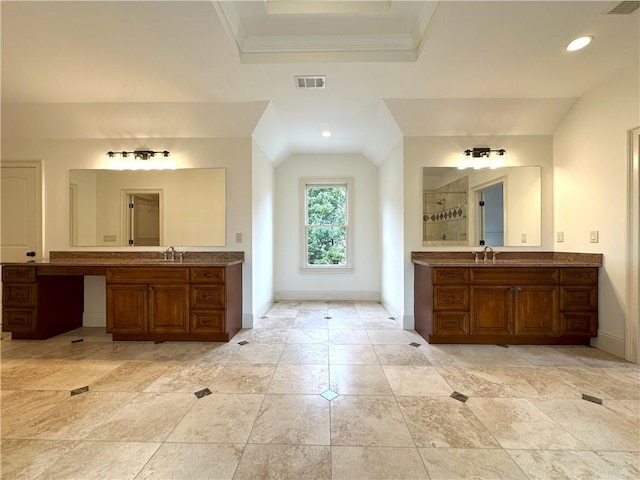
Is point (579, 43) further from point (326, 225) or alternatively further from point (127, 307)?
point (127, 307)

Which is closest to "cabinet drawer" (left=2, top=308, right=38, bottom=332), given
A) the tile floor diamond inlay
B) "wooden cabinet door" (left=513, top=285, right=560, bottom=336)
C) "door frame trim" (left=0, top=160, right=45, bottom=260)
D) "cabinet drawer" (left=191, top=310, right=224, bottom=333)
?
"door frame trim" (left=0, top=160, right=45, bottom=260)

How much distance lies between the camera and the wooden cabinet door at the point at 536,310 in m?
2.96

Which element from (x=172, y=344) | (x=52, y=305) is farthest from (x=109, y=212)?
(x=172, y=344)

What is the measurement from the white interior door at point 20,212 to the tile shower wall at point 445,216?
496cm

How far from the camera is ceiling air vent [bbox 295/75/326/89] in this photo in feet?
9.19

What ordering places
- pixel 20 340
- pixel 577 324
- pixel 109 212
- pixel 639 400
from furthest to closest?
pixel 109 212 < pixel 20 340 < pixel 577 324 < pixel 639 400

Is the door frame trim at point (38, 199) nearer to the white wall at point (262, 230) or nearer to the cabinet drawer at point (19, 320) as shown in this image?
the cabinet drawer at point (19, 320)

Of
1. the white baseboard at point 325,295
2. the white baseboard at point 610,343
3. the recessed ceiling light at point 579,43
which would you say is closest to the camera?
the recessed ceiling light at point 579,43

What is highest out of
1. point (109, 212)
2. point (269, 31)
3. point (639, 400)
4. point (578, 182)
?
point (269, 31)

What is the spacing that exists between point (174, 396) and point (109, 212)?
2815 mm

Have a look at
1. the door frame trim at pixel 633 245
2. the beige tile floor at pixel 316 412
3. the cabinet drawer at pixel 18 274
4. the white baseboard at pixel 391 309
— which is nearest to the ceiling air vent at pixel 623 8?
the door frame trim at pixel 633 245

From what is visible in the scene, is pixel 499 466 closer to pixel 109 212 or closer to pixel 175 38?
pixel 175 38

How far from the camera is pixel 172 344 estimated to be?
3037 mm

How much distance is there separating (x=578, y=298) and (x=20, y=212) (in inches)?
260
